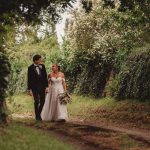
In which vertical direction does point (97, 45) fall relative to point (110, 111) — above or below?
above

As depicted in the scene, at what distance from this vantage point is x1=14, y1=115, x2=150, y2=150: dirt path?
41.3ft

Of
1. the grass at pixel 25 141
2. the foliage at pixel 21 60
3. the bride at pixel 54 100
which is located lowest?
the grass at pixel 25 141

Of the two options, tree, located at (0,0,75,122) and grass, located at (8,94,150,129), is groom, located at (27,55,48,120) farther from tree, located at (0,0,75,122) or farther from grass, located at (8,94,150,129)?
tree, located at (0,0,75,122)

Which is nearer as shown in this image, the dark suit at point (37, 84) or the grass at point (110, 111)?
the dark suit at point (37, 84)

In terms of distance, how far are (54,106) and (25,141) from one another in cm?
733

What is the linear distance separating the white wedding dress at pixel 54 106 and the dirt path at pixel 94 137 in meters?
1.55

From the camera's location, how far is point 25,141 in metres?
11.1

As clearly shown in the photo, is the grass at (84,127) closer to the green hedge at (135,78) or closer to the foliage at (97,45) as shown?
the green hedge at (135,78)

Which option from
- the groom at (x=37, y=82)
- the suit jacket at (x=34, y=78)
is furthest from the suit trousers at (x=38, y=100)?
the suit jacket at (x=34, y=78)

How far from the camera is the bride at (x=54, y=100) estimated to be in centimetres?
1817

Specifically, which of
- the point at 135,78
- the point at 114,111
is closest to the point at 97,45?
the point at 135,78

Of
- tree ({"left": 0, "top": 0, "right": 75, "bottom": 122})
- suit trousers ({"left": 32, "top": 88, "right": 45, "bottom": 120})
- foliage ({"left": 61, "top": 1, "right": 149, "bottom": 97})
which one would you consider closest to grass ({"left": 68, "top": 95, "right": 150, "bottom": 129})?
foliage ({"left": 61, "top": 1, "right": 149, "bottom": 97})

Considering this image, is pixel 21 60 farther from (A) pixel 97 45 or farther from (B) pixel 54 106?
(B) pixel 54 106

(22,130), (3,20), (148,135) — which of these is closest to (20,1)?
(3,20)
